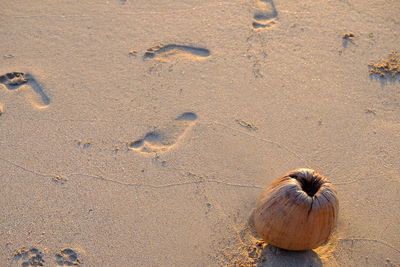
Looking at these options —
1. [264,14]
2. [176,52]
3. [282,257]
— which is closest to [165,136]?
[176,52]

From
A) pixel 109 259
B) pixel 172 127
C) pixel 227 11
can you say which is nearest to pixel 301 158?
pixel 172 127

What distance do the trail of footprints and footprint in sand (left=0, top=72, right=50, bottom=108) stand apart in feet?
4.22

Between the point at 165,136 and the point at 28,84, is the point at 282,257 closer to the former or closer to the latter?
the point at 165,136

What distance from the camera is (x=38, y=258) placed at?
294 cm

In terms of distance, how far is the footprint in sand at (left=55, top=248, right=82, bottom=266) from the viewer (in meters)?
2.92

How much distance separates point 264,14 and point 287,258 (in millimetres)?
2446

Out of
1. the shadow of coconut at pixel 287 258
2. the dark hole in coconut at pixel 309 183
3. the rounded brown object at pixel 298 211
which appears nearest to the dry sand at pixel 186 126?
the shadow of coconut at pixel 287 258

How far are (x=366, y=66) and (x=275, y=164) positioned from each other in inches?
52.5

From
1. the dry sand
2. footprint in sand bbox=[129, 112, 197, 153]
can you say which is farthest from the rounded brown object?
footprint in sand bbox=[129, 112, 197, 153]

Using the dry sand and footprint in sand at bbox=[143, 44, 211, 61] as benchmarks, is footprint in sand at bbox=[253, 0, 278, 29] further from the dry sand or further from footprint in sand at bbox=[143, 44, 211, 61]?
footprint in sand at bbox=[143, 44, 211, 61]

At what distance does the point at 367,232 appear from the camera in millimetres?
3092

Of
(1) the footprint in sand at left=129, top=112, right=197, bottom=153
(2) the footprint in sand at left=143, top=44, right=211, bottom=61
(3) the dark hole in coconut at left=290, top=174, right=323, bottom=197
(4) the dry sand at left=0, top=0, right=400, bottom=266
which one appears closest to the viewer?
(3) the dark hole in coconut at left=290, top=174, right=323, bottom=197

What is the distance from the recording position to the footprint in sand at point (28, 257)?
115 inches

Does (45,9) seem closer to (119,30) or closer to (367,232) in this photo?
(119,30)
